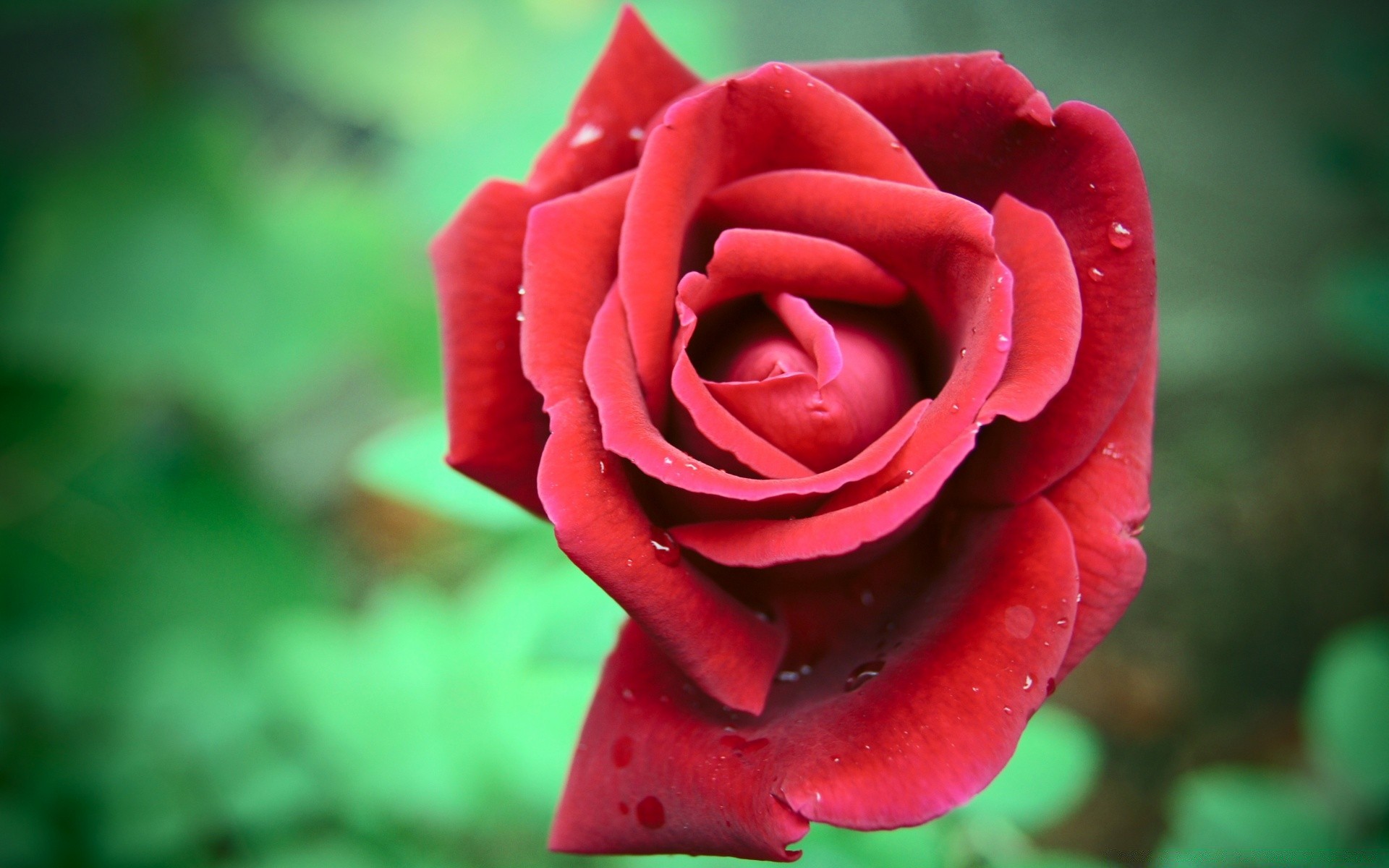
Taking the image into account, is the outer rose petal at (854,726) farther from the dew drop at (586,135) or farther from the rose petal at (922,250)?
the dew drop at (586,135)

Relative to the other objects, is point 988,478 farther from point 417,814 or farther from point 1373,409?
point 1373,409

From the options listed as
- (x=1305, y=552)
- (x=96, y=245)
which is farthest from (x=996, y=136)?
(x=96, y=245)

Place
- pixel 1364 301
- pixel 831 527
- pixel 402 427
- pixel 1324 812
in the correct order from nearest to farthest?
pixel 831 527, pixel 1324 812, pixel 402 427, pixel 1364 301

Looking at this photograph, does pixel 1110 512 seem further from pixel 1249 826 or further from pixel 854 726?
pixel 1249 826

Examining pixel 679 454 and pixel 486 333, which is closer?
pixel 679 454

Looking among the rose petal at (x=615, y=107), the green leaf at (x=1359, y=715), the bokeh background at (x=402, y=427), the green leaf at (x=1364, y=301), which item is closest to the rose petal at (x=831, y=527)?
the rose petal at (x=615, y=107)

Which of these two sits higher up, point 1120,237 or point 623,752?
point 1120,237

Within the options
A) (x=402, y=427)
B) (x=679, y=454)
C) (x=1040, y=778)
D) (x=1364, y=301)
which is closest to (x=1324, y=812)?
(x=1040, y=778)

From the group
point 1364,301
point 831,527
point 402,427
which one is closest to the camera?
point 831,527
